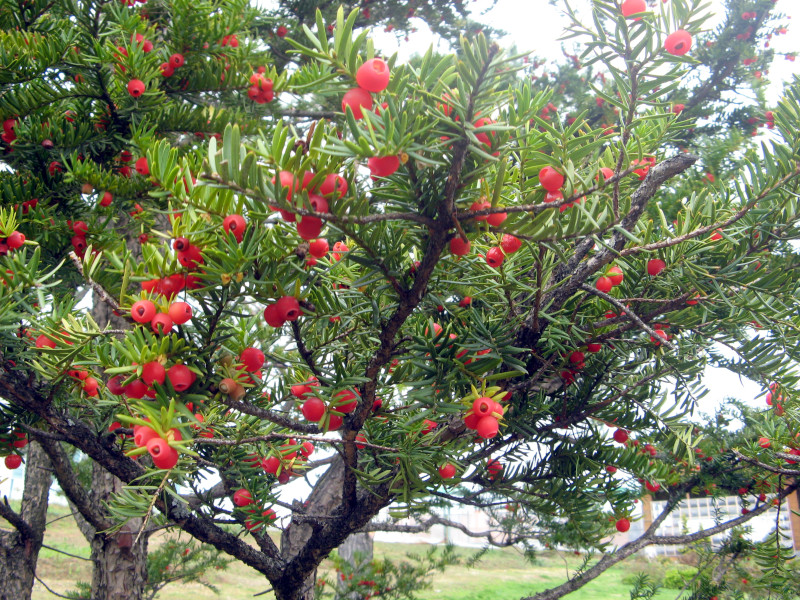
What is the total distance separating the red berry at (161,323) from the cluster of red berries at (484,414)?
47 cm

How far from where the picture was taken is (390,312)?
1.00 metres

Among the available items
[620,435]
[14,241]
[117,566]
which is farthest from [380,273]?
[117,566]

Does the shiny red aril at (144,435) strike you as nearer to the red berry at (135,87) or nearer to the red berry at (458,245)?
the red berry at (458,245)

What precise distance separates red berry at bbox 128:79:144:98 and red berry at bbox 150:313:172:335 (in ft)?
3.95

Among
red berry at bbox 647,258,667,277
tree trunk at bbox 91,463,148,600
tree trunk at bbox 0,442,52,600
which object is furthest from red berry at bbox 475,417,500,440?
tree trunk at bbox 0,442,52,600

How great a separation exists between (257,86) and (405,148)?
5.67ft

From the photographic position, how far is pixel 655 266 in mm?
1121

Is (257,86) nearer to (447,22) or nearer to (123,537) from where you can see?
(123,537)

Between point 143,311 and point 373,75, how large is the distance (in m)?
0.46

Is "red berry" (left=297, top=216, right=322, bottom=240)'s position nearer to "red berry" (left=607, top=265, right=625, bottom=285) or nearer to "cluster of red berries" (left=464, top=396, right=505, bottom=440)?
"cluster of red berries" (left=464, top=396, right=505, bottom=440)

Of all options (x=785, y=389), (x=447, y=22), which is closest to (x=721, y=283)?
(x=785, y=389)

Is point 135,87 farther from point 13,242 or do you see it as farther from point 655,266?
point 655,266

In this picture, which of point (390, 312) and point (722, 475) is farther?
point (722, 475)

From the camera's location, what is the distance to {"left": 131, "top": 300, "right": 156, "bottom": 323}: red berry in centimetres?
76
